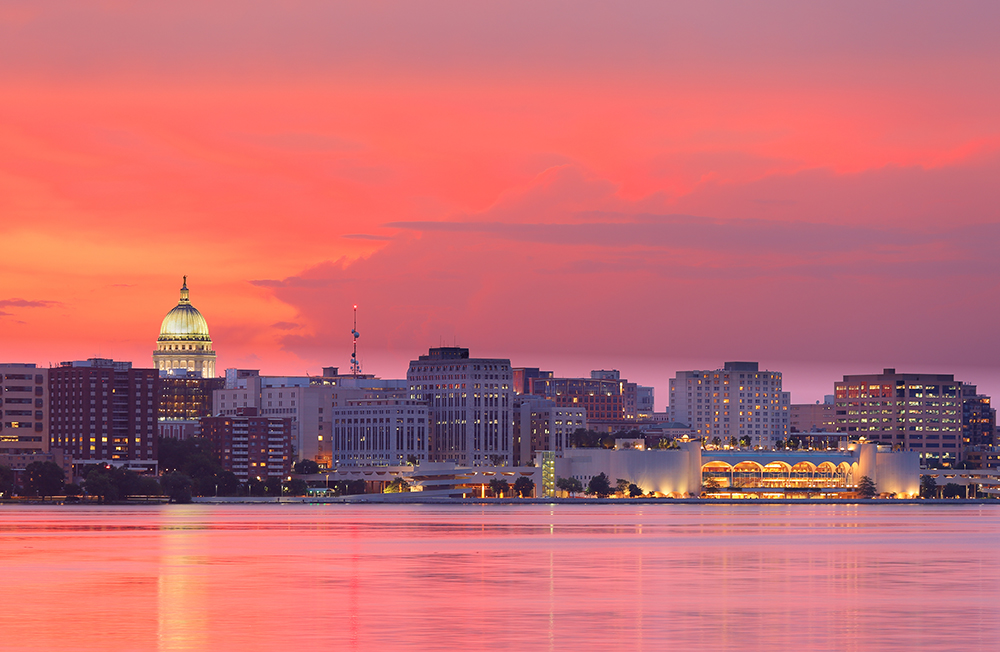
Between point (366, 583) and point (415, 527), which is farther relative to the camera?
point (415, 527)

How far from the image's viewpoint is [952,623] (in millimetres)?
52688

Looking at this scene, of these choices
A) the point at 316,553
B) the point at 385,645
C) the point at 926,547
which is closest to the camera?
the point at 385,645

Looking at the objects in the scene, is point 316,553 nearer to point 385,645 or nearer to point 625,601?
point 625,601

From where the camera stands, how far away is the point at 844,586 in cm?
6962

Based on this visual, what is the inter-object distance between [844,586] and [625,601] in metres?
13.0

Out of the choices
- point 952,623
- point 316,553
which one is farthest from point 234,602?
→ point 316,553

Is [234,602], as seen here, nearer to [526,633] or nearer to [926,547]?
[526,633]

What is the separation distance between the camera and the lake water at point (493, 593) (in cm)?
4856

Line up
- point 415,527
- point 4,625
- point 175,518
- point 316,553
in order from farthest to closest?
point 175,518
point 415,527
point 316,553
point 4,625

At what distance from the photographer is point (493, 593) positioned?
64.3 meters

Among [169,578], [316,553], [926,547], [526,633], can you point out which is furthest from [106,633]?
[926,547]

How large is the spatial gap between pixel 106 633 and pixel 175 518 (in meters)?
124

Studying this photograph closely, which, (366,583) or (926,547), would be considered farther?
(926,547)

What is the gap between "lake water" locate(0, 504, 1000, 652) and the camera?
48.6m
